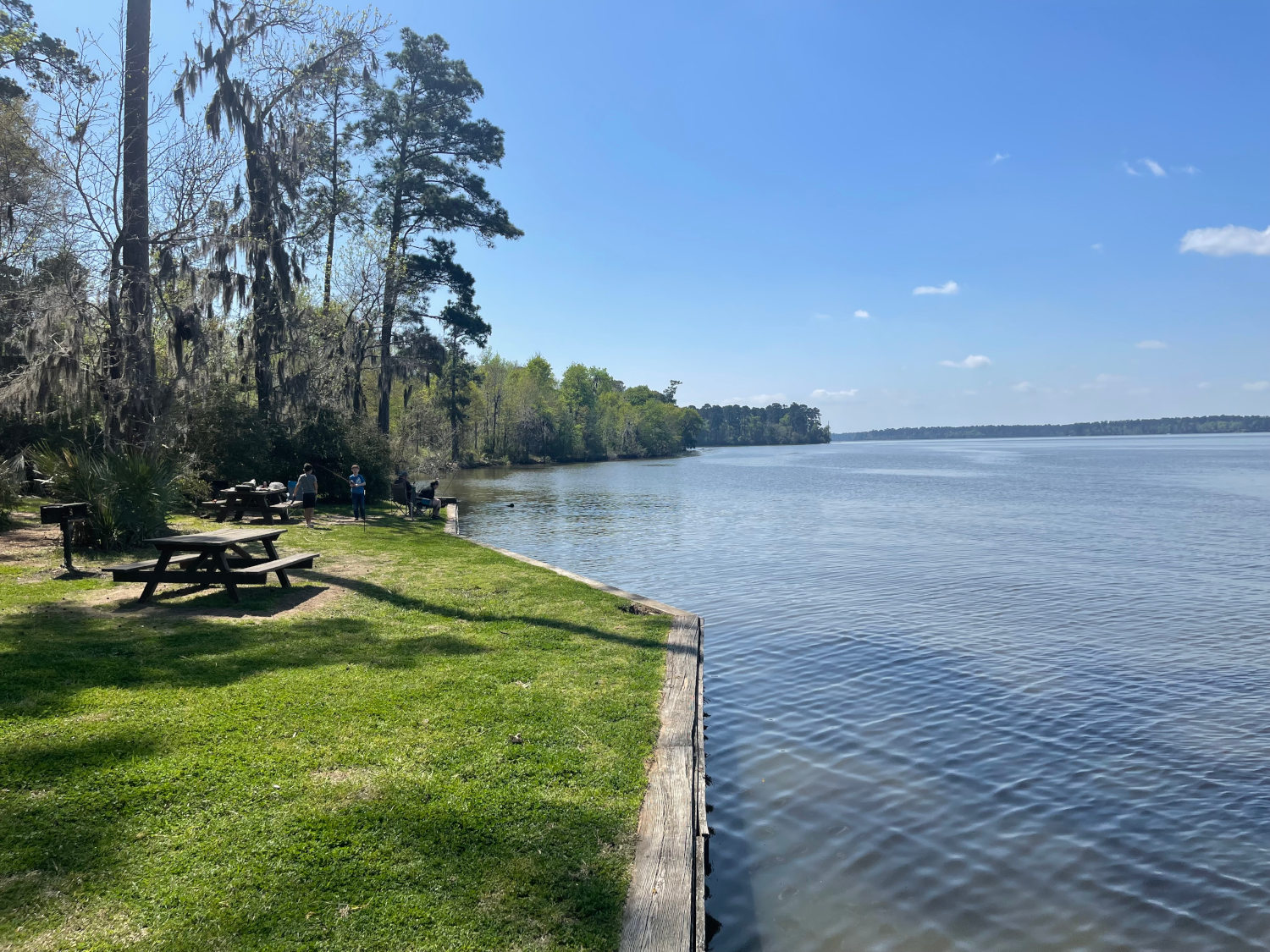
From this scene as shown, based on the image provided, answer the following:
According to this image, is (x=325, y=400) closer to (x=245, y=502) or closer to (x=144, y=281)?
(x=245, y=502)

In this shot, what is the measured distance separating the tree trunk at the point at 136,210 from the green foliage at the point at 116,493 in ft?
5.90

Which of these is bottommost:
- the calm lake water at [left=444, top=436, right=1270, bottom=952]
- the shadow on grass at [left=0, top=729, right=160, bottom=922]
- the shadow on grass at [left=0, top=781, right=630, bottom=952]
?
the calm lake water at [left=444, top=436, right=1270, bottom=952]

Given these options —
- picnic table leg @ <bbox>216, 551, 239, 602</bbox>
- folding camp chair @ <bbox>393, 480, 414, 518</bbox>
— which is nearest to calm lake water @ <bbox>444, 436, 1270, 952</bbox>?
folding camp chair @ <bbox>393, 480, 414, 518</bbox>

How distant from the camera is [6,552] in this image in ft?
39.1

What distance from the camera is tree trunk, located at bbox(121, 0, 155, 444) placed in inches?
566

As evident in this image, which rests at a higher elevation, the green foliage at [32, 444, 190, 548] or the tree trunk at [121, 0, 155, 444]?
the tree trunk at [121, 0, 155, 444]

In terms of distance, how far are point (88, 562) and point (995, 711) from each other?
1278cm

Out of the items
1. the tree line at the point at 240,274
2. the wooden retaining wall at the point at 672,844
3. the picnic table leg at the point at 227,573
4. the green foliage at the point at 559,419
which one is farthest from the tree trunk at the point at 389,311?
the green foliage at the point at 559,419

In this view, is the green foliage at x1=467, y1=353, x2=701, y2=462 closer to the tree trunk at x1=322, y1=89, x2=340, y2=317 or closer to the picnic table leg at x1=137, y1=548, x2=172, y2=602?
the tree trunk at x1=322, y1=89, x2=340, y2=317

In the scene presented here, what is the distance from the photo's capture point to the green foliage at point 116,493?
1258 cm

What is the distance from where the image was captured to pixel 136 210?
1429 cm

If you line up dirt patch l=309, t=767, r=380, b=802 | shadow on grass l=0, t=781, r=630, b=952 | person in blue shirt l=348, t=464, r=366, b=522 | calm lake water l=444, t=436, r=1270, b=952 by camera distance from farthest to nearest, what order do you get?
1. person in blue shirt l=348, t=464, r=366, b=522
2. calm lake water l=444, t=436, r=1270, b=952
3. dirt patch l=309, t=767, r=380, b=802
4. shadow on grass l=0, t=781, r=630, b=952

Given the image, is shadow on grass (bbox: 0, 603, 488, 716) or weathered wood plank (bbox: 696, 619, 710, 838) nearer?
weathered wood plank (bbox: 696, 619, 710, 838)

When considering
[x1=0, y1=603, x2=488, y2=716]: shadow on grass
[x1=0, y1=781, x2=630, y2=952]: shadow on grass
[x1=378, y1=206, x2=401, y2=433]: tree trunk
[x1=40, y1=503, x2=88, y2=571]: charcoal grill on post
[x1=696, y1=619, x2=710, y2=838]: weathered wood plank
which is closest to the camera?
[x1=0, y1=781, x2=630, y2=952]: shadow on grass
